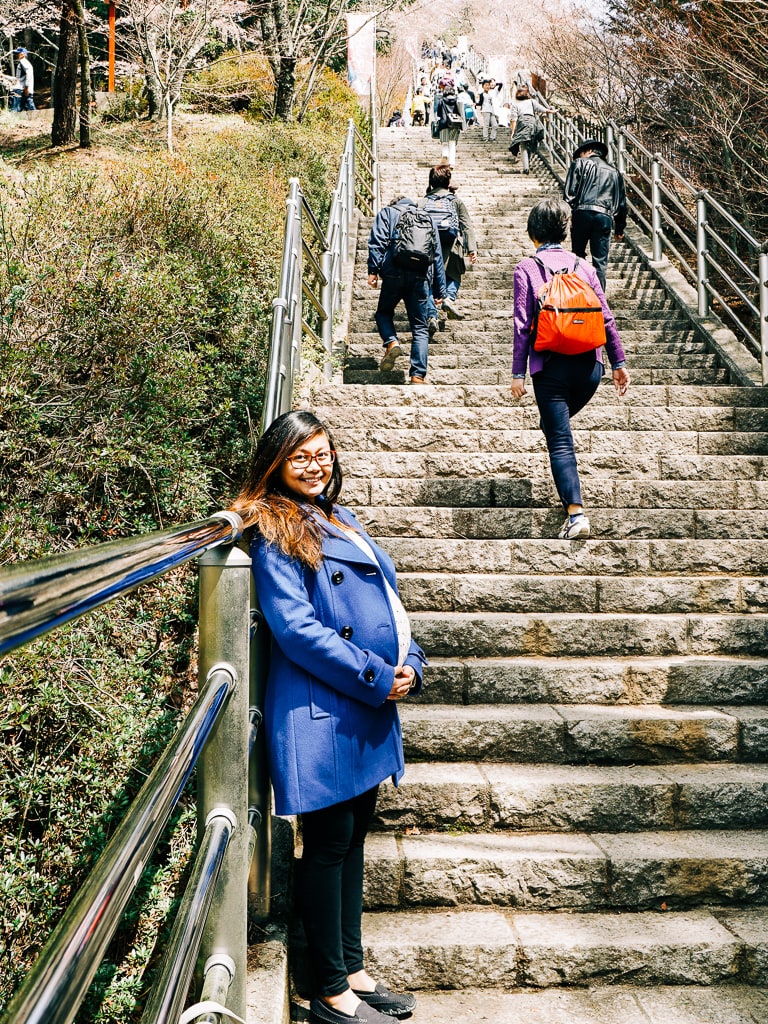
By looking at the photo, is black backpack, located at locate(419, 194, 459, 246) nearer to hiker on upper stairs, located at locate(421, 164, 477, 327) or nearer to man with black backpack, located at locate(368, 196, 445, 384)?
hiker on upper stairs, located at locate(421, 164, 477, 327)

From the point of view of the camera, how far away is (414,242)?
21.2 ft

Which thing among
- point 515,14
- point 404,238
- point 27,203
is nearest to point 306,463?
point 27,203

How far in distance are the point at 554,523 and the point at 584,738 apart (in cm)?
160

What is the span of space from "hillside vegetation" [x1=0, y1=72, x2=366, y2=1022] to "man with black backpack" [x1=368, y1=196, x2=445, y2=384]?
82 cm

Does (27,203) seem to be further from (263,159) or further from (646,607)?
→ (263,159)

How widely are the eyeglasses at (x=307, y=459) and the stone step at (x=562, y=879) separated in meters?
1.33

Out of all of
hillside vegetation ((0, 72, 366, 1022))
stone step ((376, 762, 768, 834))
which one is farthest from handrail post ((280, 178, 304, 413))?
stone step ((376, 762, 768, 834))

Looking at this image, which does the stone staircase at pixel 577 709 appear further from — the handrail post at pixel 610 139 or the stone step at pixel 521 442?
the handrail post at pixel 610 139

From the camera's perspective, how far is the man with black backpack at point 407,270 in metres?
6.47

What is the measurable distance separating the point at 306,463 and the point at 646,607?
235 centimetres

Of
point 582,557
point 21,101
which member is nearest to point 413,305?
point 582,557

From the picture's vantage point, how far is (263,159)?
11141 millimetres

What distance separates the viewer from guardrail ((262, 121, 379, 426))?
13.2 ft

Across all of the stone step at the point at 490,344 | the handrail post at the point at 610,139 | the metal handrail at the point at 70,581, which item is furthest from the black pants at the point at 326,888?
the handrail post at the point at 610,139
